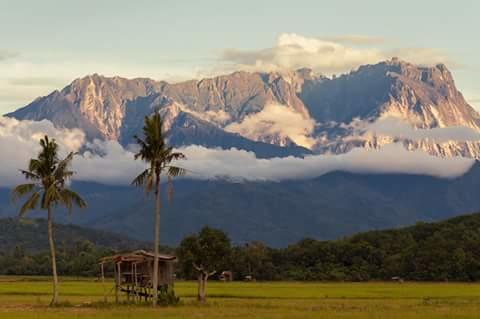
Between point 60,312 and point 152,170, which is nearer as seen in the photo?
point 60,312

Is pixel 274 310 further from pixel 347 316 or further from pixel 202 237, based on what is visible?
pixel 202 237

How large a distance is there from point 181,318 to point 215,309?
12.4 m

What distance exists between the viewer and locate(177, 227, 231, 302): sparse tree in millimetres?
117875

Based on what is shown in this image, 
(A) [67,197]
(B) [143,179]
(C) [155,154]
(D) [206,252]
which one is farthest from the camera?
(D) [206,252]

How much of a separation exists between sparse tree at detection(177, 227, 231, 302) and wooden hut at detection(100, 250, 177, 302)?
294cm

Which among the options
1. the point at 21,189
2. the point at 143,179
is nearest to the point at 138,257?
the point at 143,179

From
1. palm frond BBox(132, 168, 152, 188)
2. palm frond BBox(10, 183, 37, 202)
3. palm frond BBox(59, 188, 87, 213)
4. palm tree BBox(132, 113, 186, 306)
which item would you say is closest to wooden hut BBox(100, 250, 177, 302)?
palm tree BBox(132, 113, 186, 306)

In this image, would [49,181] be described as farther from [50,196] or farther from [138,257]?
[138,257]

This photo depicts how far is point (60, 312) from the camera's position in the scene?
85.8 m

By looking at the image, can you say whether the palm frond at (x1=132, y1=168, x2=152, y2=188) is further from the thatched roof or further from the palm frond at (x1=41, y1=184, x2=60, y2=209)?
the thatched roof

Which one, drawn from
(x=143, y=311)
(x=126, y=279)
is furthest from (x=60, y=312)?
(x=126, y=279)

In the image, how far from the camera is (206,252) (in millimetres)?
117938

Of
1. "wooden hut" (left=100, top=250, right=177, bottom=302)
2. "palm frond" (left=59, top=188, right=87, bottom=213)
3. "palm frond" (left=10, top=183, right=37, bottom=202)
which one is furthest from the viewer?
"wooden hut" (left=100, top=250, right=177, bottom=302)

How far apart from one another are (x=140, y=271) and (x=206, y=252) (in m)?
8.68
